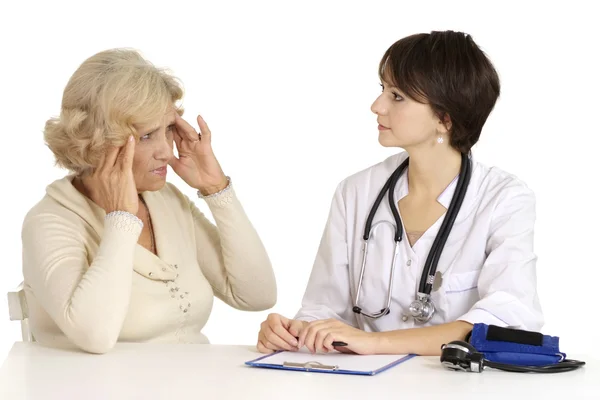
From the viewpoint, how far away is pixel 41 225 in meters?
2.61

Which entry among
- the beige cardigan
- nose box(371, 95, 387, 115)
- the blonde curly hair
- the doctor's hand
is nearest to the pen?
the doctor's hand

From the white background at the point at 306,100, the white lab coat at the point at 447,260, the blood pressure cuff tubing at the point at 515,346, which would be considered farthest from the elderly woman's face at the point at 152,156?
the white background at the point at 306,100

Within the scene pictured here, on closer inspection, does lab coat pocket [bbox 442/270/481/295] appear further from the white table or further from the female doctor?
the white table

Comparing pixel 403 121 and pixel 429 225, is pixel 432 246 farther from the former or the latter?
pixel 403 121

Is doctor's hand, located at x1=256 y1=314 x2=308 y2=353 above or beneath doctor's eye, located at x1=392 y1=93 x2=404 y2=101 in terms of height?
beneath

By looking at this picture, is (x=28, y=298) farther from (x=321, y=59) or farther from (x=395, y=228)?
(x=321, y=59)

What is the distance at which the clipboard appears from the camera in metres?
2.24

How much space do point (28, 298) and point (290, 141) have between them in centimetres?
194

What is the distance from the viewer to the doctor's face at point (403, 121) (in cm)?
269

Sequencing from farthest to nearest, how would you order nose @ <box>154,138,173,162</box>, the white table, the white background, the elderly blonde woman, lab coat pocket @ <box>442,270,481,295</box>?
the white background < nose @ <box>154,138,173,162</box> < lab coat pocket @ <box>442,270,481,295</box> < the elderly blonde woman < the white table

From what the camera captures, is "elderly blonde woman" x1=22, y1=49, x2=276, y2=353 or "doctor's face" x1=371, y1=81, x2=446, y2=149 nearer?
"elderly blonde woman" x1=22, y1=49, x2=276, y2=353

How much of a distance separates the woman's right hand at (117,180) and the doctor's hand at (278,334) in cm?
47

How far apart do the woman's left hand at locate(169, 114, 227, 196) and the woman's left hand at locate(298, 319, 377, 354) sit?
0.69 metres

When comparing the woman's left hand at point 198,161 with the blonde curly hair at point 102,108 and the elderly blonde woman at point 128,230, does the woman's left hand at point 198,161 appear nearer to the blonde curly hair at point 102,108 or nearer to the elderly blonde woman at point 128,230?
the elderly blonde woman at point 128,230
